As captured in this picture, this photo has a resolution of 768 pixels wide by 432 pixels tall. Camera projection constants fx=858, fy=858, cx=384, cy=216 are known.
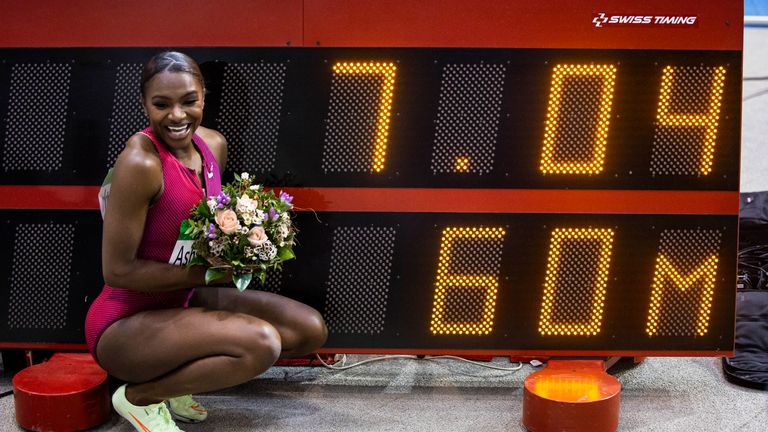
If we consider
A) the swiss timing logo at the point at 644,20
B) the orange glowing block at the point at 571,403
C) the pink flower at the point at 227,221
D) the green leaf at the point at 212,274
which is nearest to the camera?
the pink flower at the point at 227,221

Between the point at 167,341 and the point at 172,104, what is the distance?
0.88 m

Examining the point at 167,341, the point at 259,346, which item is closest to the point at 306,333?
the point at 259,346

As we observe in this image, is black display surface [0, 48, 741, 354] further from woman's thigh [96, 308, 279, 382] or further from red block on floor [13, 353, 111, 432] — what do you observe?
woman's thigh [96, 308, 279, 382]

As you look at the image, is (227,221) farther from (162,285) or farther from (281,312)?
(281,312)

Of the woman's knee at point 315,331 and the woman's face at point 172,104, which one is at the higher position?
the woman's face at point 172,104

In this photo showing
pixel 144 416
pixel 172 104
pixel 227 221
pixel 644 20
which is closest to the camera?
pixel 227 221

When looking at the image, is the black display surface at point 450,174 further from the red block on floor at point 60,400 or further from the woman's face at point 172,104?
the woman's face at point 172,104

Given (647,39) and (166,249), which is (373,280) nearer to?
(166,249)

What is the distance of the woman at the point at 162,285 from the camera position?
304 centimetres

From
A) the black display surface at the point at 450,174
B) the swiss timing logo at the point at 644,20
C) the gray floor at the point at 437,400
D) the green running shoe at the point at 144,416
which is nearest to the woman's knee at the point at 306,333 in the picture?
the black display surface at the point at 450,174

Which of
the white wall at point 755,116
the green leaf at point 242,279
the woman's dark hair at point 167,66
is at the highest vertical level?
the white wall at point 755,116

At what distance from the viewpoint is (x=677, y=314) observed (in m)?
3.77

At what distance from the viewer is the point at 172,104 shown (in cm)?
309

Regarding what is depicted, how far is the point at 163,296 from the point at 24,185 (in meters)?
0.90
